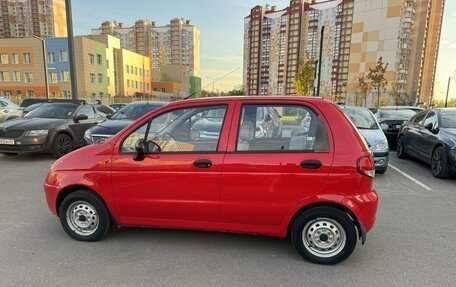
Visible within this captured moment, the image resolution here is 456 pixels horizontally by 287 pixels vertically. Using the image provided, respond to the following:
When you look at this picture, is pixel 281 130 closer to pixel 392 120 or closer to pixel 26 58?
pixel 392 120

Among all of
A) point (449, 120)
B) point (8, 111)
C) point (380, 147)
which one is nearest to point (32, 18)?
point (8, 111)

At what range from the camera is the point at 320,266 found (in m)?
2.99

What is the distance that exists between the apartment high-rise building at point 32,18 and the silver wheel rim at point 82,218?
74.6 metres

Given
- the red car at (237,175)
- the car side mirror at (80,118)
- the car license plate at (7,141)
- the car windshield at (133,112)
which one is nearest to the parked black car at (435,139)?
the red car at (237,175)

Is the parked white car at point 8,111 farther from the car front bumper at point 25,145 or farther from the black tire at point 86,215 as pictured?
the black tire at point 86,215

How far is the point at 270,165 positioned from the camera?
9.54 feet

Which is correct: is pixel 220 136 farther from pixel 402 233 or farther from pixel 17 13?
pixel 17 13

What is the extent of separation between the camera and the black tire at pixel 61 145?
798cm

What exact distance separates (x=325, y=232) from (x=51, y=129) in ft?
24.8

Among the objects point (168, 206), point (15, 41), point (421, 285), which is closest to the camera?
point (421, 285)

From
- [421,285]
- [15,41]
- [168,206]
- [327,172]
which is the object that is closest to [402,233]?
[421,285]

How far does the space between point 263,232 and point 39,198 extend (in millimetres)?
3962

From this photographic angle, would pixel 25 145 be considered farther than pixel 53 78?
No

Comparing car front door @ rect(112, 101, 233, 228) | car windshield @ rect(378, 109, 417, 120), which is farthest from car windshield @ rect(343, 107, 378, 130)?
car front door @ rect(112, 101, 233, 228)
